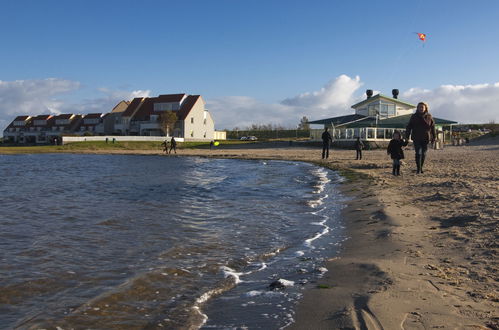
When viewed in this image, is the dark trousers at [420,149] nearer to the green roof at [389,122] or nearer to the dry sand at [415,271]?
the dry sand at [415,271]

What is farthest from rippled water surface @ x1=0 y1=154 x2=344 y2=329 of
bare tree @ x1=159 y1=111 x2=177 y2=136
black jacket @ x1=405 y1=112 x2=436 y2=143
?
bare tree @ x1=159 y1=111 x2=177 y2=136

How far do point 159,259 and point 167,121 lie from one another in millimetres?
68714

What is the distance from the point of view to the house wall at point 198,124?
75938mm

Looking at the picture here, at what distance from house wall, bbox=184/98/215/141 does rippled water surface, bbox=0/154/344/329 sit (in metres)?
64.5

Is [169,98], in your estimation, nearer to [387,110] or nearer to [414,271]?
[387,110]

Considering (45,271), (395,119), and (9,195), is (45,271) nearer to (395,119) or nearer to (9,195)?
(9,195)

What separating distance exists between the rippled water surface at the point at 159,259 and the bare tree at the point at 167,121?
61962mm

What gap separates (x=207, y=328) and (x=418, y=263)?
8.80 feet

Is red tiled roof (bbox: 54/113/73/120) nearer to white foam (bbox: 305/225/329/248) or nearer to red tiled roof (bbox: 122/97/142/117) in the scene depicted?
red tiled roof (bbox: 122/97/142/117)

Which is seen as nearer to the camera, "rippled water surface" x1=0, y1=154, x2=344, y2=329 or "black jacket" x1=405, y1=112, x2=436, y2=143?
"rippled water surface" x1=0, y1=154, x2=344, y2=329

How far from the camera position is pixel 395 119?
5238 cm

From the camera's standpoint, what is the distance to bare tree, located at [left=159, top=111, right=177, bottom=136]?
7294cm

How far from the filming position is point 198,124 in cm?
7812

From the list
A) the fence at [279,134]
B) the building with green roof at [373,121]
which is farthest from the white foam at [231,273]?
the fence at [279,134]
